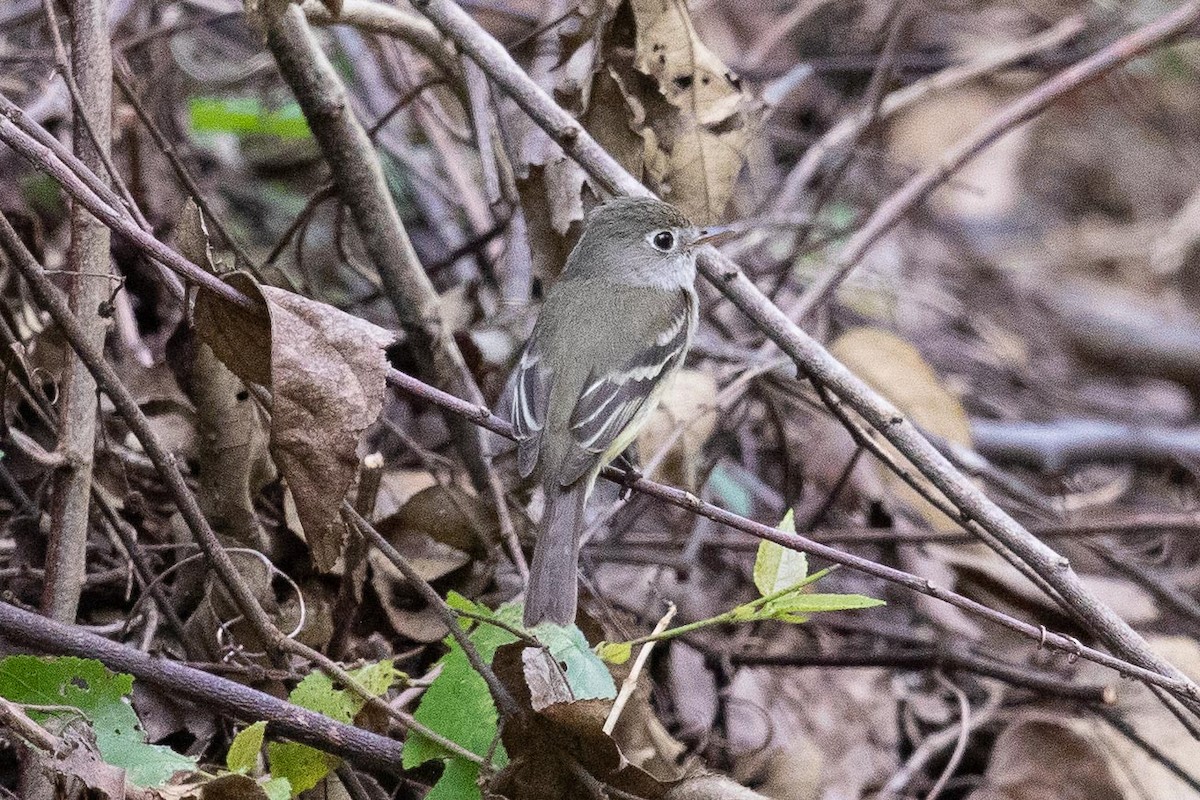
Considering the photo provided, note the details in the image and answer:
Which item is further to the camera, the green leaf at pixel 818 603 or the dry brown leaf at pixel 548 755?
the dry brown leaf at pixel 548 755

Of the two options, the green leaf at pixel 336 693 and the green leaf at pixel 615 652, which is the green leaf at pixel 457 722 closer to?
the green leaf at pixel 336 693

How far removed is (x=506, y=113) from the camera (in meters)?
4.12

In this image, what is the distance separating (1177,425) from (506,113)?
4829mm

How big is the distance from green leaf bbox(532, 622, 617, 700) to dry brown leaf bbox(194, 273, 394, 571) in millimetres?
550

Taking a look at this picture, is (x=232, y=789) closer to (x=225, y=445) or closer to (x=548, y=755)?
(x=548, y=755)

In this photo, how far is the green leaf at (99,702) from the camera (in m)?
A: 2.61

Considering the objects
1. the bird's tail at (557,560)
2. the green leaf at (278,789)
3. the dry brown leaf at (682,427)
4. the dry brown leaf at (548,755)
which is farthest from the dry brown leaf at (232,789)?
the dry brown leaf at (682,427)

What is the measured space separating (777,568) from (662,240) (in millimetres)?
1734

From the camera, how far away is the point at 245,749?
259 cm

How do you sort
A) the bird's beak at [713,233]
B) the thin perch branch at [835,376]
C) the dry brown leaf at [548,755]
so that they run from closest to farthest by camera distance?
the dry brown leaf at [548,755]
the thin perch branch at [835,376]
the bird's beak at [713,233]

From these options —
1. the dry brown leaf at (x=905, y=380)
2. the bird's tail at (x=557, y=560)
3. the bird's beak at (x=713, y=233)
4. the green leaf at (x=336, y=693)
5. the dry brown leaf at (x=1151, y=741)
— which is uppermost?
the bird's beak at (x=713, y=233)

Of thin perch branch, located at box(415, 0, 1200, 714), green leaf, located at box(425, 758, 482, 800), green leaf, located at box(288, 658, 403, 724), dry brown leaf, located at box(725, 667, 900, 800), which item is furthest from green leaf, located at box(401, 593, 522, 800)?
dry brown leaf, located at box(725, 667, 900, 800)

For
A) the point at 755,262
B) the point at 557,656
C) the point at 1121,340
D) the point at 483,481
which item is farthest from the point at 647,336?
the point at 1121,340

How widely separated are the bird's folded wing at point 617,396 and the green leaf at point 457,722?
29.7 inches
